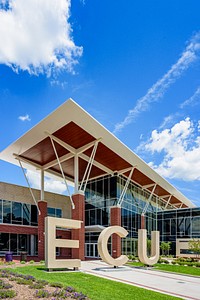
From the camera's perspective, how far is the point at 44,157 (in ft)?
117

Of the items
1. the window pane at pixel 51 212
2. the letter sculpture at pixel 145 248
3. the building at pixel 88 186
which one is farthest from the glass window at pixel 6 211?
the letter sculpture at pixel 145 248

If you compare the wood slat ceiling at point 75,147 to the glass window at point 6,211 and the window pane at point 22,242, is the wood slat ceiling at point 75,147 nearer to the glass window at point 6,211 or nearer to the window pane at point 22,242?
the glass window at point 6,211

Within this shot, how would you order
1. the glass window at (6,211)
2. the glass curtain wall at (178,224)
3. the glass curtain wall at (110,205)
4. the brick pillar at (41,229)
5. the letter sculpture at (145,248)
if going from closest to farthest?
→ the letter sculpture at (145,248) → the brick pillar at (41,229) → the glass window at (6,211) → the glass curtain wall at (110,205) → the glass curtain wall at (178,224)

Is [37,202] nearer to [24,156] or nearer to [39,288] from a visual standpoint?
[24,156]

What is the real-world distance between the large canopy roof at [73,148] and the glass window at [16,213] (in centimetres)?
501

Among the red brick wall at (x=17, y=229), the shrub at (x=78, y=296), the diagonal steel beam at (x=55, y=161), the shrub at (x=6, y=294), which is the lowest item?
the red brick wall at (x=17, y=229)

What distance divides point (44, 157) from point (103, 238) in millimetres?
15225

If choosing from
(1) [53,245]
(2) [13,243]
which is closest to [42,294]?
(1) [53,245]

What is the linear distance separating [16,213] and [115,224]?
39.0ft

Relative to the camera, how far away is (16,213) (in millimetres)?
38656

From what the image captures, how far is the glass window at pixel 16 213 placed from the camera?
38.4 m

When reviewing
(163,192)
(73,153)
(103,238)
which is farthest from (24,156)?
(163,192)

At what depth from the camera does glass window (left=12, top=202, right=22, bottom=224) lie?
38.4 m

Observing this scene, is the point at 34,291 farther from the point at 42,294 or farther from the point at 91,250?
the point at 91,250
